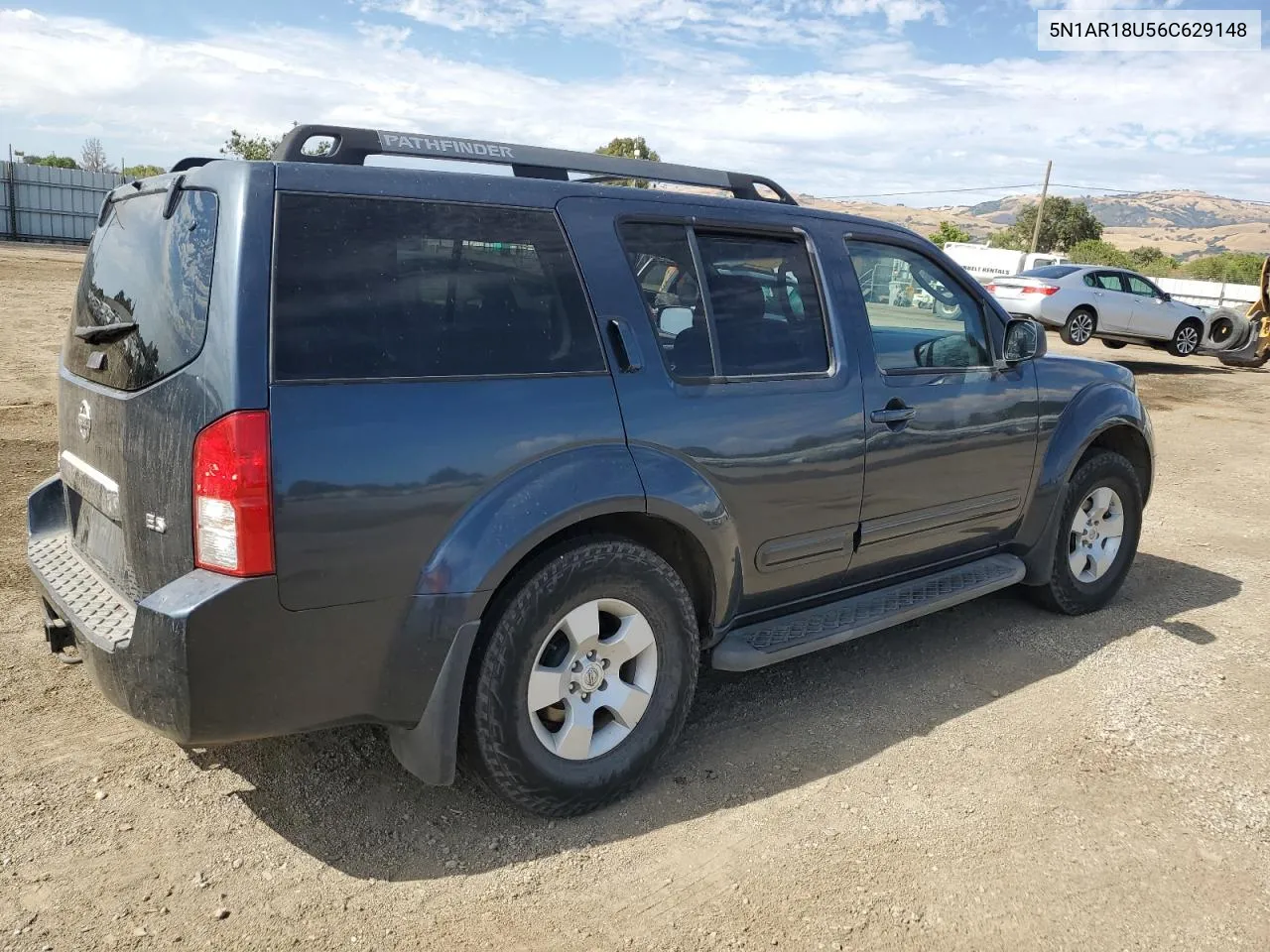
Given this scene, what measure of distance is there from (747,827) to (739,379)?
1.45 m

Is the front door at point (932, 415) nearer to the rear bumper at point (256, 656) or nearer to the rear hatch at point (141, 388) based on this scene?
the rear bumper at point (256, 656)

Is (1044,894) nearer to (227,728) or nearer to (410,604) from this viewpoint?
(410,604)

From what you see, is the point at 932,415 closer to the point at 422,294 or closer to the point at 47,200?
the point at 422,294

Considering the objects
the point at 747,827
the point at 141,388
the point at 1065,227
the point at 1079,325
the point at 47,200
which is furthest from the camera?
the point at 1065,227

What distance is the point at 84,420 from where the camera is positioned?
3.06m

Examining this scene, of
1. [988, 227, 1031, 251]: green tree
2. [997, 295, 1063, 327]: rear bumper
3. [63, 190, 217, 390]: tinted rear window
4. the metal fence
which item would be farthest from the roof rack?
[988, 227, 1031, 251]: green tree

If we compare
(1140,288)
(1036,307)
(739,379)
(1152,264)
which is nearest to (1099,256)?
(1152,264)

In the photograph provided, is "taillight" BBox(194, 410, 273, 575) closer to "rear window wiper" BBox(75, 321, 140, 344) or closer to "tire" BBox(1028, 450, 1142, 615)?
"rear window wiper" BBox(75, 321, 140, 344)

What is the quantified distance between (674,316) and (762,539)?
83 centimetres

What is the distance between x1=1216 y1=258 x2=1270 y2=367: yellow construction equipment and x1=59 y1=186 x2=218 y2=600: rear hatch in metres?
19.2

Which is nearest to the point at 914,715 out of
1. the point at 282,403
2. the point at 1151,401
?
the point at 282,403

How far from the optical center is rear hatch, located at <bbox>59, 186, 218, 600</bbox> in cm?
257

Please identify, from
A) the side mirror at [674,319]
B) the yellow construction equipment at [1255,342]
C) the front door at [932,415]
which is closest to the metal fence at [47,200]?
the yellow construction equipment at [1255,342]

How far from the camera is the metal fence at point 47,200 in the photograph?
111ft
